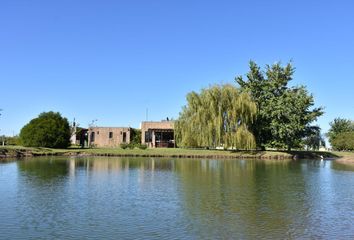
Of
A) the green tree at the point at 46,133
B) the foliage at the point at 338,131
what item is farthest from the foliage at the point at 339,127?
the green tree at the point at 46,133

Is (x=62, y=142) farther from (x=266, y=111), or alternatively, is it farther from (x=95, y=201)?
(x=95, y=201)

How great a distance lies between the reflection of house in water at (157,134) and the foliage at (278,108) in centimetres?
2034

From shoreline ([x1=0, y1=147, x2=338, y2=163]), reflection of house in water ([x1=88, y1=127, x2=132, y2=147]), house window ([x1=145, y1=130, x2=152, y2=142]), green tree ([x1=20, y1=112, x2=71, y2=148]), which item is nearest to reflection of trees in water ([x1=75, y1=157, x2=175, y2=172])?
shoreline ([x1=0, y1=147, x2=338, y2=163])

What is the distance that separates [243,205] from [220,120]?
125 ft

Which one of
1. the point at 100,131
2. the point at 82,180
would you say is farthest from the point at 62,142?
the point at 82,180

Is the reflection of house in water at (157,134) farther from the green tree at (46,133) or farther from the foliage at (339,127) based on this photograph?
the foliage at (339,127)

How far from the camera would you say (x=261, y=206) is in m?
19.0

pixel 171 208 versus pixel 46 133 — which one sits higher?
pixel 46 133

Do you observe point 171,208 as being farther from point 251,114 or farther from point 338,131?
point 338,131

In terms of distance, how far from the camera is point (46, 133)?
2434 inches

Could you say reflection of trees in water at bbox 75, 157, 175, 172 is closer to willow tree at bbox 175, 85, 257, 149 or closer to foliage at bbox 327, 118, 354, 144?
willow tree at bbox 175, 85, 257, 149

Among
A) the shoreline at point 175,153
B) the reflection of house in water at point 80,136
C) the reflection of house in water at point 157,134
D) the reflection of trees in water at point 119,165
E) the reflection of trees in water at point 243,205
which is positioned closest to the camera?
the reflection of trees in water at point 243,205

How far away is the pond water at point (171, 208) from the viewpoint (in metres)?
13.9

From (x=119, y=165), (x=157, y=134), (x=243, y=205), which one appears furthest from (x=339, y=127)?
(x=243, y=205)
